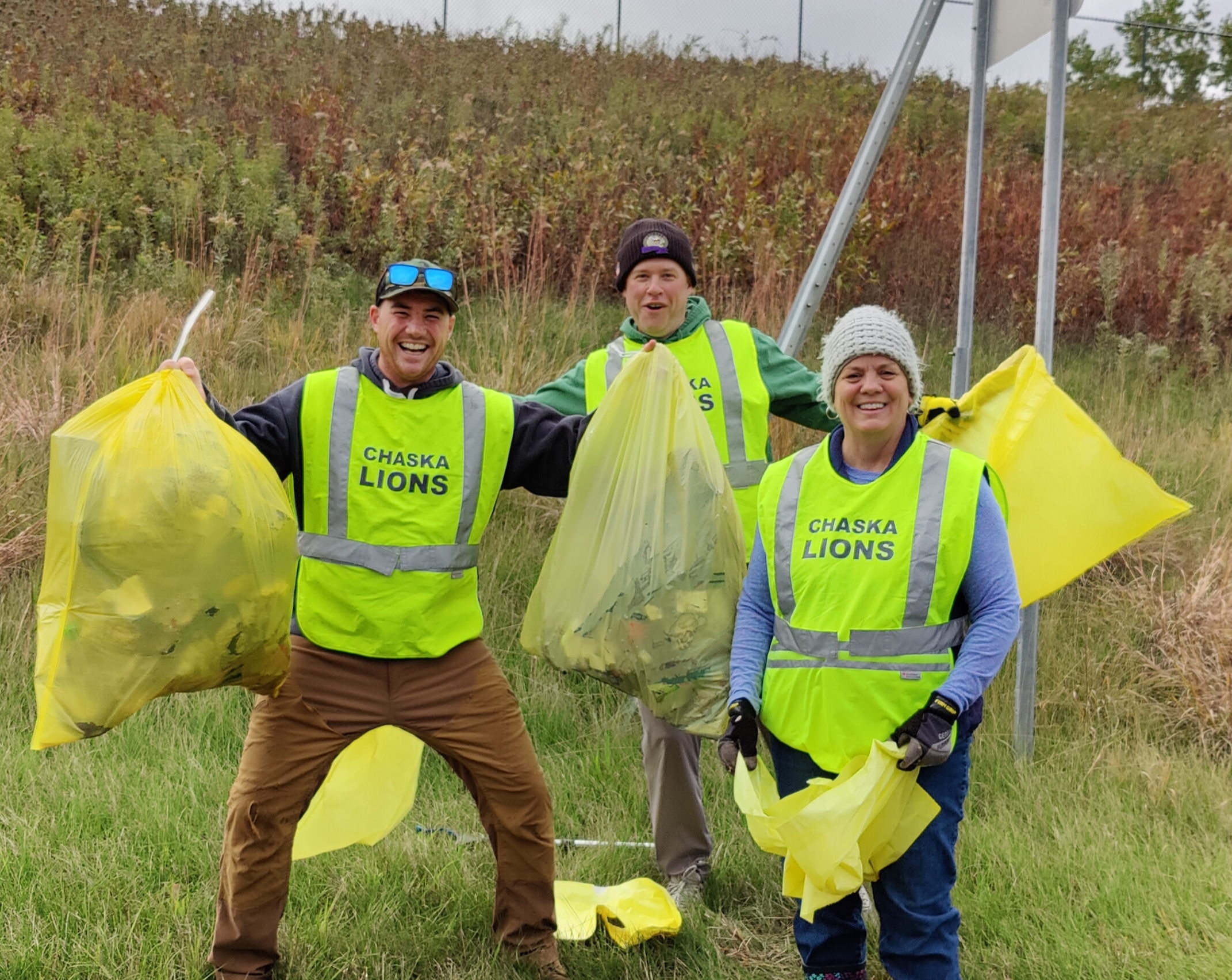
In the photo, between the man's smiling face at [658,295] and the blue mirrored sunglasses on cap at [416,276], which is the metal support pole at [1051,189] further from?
the blue mirrored sunglasses on cap at [416,276]

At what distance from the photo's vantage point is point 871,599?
2168mm

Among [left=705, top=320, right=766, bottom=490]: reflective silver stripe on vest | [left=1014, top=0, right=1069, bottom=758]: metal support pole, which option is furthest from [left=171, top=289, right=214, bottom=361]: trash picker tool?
[left=1014, top=0, right=1069, bottom=758]: metal support pole

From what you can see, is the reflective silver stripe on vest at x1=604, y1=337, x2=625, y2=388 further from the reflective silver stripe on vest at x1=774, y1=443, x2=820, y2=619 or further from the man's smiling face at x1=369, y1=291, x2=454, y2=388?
the reflective silver stripe on vest at x1=774, y1=443, x2=820, y2=619

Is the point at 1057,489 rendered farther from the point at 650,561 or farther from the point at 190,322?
the point at 190,322

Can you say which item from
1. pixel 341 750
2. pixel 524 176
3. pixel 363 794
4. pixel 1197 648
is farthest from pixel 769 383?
pixel 524 176

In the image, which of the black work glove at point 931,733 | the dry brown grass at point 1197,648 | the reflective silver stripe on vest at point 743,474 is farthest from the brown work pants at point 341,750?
the dry brown grass at point 1197,648

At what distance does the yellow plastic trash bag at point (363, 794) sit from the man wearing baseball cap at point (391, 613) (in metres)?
0.35

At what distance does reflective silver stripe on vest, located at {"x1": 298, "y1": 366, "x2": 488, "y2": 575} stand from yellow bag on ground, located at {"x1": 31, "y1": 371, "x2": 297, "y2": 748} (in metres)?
0.38

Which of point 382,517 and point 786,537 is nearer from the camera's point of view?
point 786,537

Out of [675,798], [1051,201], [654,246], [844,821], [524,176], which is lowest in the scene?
[675,798]

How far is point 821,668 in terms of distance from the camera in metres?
2.20

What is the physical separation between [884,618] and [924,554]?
0.49 ft

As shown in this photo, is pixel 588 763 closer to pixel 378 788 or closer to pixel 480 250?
pixel 378 788

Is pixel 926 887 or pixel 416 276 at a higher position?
pixel 416 276
